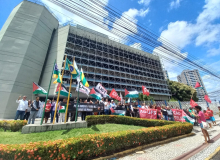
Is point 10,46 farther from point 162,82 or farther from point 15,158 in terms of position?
point 162,82

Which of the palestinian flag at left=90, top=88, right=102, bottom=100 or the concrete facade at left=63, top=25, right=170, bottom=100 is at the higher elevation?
the concrete facade at left=63, top=25, right=170, bottom=100

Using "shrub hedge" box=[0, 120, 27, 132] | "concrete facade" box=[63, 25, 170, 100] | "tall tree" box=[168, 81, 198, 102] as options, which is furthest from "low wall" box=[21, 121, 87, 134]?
"tall tree" box=[168, 81, 198, 102]

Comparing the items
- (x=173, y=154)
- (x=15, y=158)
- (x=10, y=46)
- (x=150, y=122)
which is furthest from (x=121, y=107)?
(x=10, y=46)

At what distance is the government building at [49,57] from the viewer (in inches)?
720

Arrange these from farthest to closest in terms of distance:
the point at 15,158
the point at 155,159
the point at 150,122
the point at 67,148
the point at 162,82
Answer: the point at 162,82 → the point at 150,122 → the point at 155,159 → the point at 67,148 → the point at 15,158

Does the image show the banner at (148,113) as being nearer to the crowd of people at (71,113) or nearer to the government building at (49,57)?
the crowd of people at (71,113)

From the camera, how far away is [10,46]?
18906mm

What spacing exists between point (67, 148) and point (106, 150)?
1230 millimetres

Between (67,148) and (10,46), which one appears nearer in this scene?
(67,148)

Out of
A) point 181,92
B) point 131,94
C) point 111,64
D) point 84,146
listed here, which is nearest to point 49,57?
point 111,64

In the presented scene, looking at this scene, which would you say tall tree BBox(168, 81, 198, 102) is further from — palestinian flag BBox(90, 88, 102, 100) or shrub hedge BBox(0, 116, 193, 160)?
shrub hedge BBox(0, 116, 193, 160)

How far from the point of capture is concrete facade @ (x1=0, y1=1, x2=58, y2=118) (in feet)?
56.7

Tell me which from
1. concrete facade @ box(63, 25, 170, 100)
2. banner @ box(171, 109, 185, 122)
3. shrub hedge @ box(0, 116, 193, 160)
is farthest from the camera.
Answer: concrete facade @ box(63, 25, 170, 100)

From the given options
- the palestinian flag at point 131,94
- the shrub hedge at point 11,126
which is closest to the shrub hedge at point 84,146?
the shrub hedge at point 11,126
